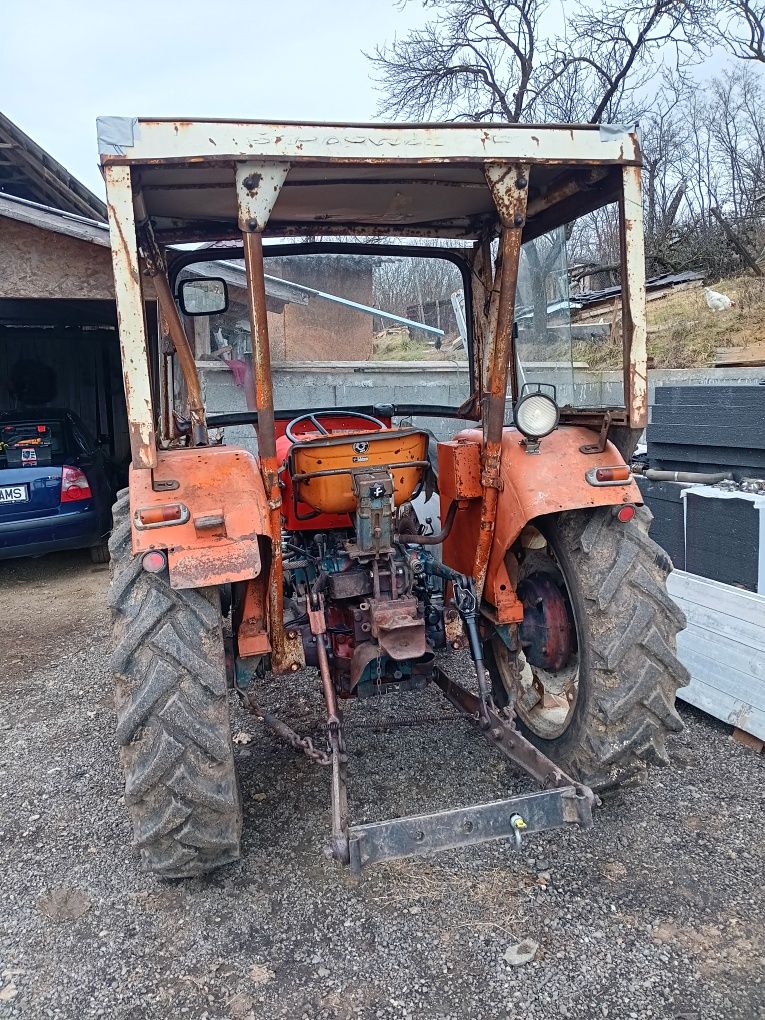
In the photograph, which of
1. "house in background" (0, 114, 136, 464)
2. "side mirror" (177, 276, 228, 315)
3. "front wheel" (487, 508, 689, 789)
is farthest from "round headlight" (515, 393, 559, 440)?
"house in background" (0, 114, 136, 464)

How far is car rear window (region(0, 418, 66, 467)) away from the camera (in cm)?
727

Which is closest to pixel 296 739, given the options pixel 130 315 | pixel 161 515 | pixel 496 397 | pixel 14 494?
pixel 161 515

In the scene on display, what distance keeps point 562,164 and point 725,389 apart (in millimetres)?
2770

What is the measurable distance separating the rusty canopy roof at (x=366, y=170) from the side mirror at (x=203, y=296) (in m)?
0.34

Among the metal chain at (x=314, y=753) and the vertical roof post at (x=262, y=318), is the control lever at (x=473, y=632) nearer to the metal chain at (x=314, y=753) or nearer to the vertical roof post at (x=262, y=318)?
the metal chain at (x=314, y=753)

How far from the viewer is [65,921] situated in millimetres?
2596

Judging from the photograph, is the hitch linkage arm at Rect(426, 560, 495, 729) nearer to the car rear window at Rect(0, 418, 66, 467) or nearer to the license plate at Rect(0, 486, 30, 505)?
the license plate at Rect(0, 486, 30, 505)

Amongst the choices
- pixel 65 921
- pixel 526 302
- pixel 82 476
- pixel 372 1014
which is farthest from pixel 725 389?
pixel 82 476

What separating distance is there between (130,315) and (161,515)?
0.65 meters

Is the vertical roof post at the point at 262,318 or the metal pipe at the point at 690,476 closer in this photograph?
the vertical roof post at the point at 262,318

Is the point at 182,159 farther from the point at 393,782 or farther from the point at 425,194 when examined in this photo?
the point at 393,782

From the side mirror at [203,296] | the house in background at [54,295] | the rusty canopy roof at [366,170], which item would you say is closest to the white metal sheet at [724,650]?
the rusty canopy roof at [366,170]

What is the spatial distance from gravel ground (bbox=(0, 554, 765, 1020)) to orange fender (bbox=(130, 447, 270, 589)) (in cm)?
119

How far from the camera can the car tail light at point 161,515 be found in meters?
2.46
